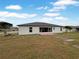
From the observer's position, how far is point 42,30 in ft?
178

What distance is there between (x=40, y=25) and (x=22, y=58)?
39.8 metres

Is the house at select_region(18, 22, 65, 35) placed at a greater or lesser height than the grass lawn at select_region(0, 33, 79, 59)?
greater

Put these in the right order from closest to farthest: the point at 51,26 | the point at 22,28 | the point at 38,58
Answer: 1. the point at 38,58
2. the point at 22,28
3. the point at 51,26

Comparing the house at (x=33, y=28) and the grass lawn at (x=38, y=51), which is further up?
the house at (x=33, y=28)


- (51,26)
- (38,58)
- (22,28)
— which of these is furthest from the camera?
(51,26)

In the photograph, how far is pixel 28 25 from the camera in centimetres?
4884

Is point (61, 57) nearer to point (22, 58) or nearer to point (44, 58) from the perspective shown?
point (44, 58)

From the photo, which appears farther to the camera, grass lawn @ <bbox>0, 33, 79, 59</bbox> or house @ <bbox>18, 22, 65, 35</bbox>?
house @ <bbox>18, 22, 65, 35</bbox>

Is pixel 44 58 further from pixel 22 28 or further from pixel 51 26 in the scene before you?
pixel 51 26

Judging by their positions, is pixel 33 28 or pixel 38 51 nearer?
pixel 38 51

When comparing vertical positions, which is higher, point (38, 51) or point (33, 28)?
point (33, 28)

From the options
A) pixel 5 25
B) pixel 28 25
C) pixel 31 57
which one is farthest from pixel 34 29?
pixel 31 57

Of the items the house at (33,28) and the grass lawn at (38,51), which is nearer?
the grass lawn at (38,51)

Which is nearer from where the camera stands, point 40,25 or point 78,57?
point 78,57
